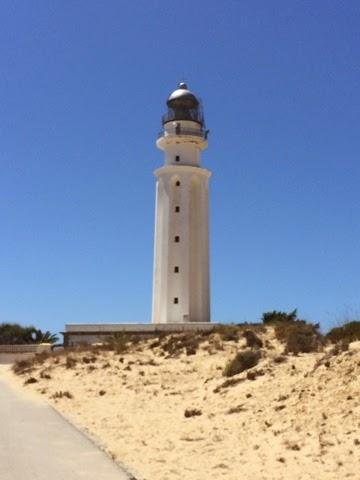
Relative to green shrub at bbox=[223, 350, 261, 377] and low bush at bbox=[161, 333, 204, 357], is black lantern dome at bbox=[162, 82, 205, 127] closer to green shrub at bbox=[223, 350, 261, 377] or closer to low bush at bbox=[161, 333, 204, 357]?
low bush at bbox=[161, 333, 204, 357]

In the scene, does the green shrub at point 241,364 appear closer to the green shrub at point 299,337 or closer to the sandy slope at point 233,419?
the sandy slope at point 233,419

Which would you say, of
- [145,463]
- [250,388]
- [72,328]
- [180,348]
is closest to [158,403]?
[250,388]

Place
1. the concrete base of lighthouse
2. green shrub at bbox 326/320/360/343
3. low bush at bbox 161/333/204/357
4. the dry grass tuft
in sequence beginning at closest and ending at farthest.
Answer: the dry grass tuft
green shrub at bbox 326/320/360/343
low bush at bbox 161/333/204/357
the concrete base of lighthouse

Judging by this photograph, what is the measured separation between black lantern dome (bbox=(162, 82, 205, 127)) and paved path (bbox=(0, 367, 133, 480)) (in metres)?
34.9

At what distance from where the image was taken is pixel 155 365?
78.6 ft

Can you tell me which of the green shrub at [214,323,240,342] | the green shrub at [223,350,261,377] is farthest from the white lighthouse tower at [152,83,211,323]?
the green shrub at [223,350,261,377]

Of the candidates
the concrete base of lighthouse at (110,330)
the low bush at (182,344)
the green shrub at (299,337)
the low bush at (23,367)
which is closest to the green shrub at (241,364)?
the green shrub at (299,337)

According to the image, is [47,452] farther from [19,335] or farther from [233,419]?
[19,335]

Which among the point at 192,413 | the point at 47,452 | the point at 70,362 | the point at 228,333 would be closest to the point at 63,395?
the point at 192,413

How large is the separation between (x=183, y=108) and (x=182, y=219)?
914 cm

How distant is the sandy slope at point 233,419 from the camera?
962 centimetres

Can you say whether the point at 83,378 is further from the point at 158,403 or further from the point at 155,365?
the point at 158,403

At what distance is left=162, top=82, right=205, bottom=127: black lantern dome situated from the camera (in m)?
47.6

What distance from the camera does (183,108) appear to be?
47.6 m
